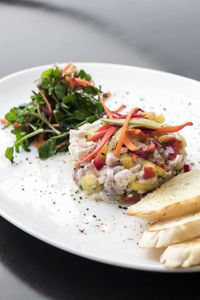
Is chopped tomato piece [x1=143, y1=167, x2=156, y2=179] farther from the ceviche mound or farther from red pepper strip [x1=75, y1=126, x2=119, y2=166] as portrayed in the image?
red pepper strip [x1=75, y1=126, x2=119, y2=166]

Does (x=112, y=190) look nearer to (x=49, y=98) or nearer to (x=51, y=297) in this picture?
(x=51, y=297)

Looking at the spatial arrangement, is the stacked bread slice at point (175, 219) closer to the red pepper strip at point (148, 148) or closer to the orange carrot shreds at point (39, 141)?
the red pepper strip at point (148, 148)

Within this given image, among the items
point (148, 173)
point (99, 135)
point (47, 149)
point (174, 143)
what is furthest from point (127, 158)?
point (47, 149)

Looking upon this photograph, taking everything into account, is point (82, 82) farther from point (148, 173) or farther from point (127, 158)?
point (148, 173)

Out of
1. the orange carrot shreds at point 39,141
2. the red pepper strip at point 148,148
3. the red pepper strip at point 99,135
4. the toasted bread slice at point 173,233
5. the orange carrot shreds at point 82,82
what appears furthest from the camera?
the orange carrot shreds at point 82,82

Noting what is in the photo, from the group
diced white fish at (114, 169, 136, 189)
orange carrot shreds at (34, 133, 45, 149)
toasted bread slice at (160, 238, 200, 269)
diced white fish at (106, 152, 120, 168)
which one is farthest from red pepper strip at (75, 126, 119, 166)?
toasted bread slice at (160, 238, 200, 269)

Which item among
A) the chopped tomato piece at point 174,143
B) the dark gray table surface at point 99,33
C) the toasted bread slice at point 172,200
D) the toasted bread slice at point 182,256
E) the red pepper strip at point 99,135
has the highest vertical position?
the dark gray table surface at point 99,33

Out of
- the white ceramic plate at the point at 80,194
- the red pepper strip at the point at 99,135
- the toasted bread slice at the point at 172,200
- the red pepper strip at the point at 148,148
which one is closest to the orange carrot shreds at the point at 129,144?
the red pepper strip at the point at 148,148

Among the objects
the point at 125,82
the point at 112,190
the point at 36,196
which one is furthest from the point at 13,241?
the point at 125,82
